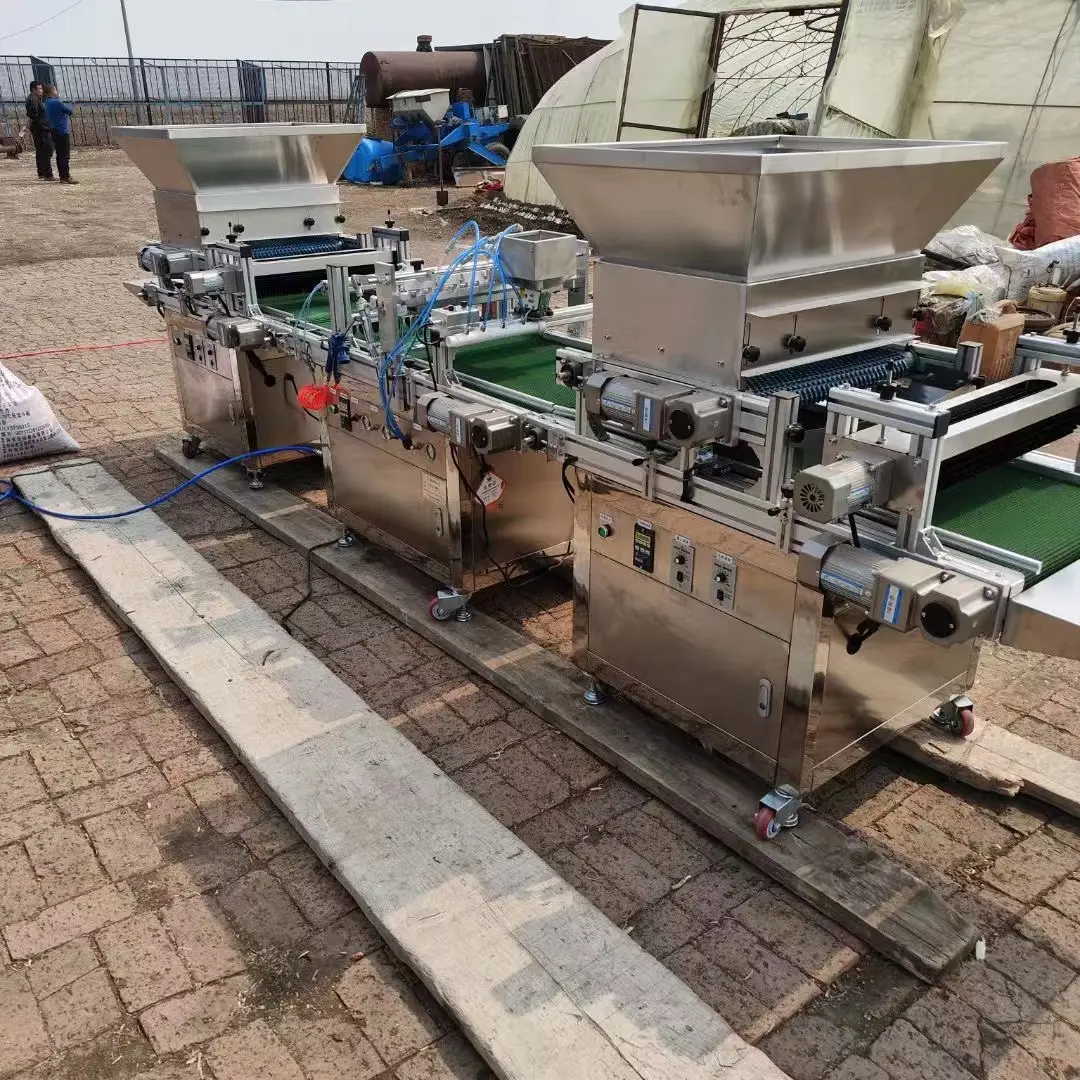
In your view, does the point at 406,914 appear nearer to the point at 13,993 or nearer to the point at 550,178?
the point at 13,993

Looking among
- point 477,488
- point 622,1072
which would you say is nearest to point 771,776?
point 622,1072

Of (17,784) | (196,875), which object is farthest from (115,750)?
(196,875)

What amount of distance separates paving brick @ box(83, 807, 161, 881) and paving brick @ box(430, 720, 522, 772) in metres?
0.89

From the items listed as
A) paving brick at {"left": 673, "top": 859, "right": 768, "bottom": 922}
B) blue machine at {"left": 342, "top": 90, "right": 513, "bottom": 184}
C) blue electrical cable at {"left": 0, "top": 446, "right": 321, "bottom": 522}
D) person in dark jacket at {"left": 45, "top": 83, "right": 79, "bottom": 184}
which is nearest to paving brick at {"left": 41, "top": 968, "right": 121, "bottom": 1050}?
paving brick at {"left": 673, "top": 859, "right": 768, "bottom": 922}

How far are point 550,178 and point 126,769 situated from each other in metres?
2.25

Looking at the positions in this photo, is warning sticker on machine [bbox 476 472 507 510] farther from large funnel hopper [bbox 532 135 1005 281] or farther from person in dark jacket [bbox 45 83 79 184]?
person in dark jacket [bbox 45 83 79 184]

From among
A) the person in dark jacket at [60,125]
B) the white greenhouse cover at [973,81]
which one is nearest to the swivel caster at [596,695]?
the white greenhouse cover at [973,81]

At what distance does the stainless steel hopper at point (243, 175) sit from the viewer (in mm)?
4570

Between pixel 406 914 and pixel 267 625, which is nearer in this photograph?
pixel 406 914

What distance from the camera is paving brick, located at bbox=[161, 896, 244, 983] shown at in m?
2.35

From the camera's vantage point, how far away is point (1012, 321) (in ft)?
8.20

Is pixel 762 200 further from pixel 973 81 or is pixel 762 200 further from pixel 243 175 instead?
pixel 973 81

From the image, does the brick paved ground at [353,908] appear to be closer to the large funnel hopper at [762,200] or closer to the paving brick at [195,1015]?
the paving brick at [195,1015]

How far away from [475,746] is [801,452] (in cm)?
145
